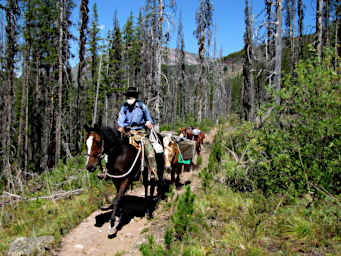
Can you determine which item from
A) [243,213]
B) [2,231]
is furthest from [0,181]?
[243,213]

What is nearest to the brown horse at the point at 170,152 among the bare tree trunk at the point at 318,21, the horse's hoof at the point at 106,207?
the horse's hoof at the point at 106,207

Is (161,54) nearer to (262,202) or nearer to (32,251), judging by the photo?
(262,202)

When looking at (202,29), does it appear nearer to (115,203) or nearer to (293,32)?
(293,32)

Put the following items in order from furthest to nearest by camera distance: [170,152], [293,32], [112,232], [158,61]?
[293,32]
[158,61]
[170,152]
[112,232]

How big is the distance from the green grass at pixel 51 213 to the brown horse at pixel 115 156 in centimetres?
149

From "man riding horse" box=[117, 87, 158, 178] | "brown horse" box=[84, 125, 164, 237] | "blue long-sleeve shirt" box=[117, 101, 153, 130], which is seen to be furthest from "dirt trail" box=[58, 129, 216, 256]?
"blue long-sleeve shirt" box=[117, 101, 153, 130]

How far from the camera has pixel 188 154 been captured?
32.3 feet

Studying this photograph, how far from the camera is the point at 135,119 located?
6.50 m

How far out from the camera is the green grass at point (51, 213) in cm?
573

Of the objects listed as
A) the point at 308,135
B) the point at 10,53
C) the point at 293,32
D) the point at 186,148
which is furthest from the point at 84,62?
the point at 293,32

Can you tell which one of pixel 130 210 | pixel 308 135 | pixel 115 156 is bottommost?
pixel 130 210

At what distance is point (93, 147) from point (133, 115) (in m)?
1.77

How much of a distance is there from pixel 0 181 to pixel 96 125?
945 centimetres

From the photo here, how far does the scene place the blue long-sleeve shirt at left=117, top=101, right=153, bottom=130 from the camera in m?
6.46
